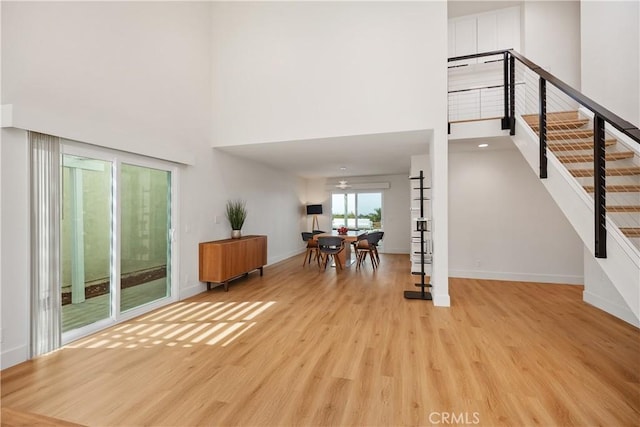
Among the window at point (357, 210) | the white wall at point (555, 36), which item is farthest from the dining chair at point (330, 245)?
the white wall at point (555, 36)

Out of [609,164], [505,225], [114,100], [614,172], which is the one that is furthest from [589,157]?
[114,100]

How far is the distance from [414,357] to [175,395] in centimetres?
196

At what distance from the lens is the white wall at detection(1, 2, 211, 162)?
2.53 m

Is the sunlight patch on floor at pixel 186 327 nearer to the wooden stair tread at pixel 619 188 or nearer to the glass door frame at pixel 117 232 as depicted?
the glass door frame at pixel 117 232

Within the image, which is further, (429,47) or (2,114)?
(429,47)

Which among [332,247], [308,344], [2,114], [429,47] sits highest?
[429,47]

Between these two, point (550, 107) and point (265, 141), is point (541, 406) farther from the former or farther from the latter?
point (550, 107)

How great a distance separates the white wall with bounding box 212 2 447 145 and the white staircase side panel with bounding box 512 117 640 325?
57.4 inches

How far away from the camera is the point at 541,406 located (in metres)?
1.89

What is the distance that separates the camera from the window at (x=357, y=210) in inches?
380

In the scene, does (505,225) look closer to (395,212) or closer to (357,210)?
(395,212)

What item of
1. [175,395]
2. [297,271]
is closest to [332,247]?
[297,271]

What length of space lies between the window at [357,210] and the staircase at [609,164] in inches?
224

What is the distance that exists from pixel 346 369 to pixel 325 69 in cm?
419
